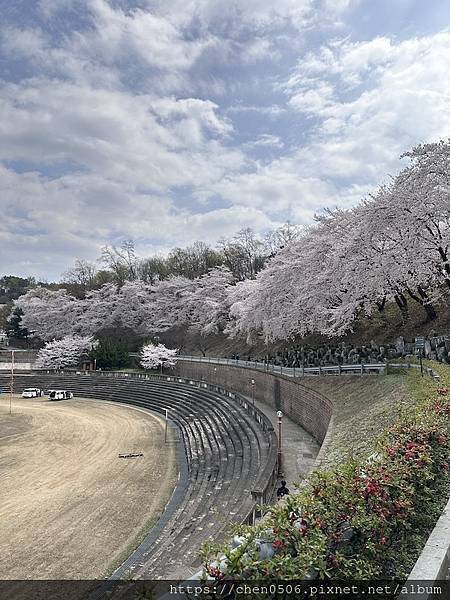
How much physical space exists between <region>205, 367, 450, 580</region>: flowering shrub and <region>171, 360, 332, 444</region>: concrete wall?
11.5 meters

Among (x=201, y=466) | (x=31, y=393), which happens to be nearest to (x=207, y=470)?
(x=201, y=466)

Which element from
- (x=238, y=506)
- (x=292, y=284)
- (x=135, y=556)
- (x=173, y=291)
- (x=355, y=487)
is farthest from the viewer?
(x=173, y=291)

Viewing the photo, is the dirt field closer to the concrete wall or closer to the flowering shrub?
the concrete wall

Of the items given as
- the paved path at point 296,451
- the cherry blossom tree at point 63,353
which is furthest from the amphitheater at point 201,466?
the cherry blossom tree at point 63,353

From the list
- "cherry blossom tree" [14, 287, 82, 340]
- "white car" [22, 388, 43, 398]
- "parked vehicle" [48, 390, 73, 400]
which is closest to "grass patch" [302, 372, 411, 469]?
"parked vehicle" [48, 390, 73, 400]

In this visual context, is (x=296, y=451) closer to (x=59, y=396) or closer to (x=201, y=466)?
(x=201, y=466)

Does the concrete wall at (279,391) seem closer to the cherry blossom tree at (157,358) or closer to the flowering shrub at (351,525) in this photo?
the cherry blossom tree at (157,358)

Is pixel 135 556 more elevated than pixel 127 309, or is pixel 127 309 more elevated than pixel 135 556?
pixel 127 309

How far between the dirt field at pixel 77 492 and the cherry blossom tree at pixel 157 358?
50.6ft

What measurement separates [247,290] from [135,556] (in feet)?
110

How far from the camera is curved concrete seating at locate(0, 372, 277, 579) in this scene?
11.5 meters

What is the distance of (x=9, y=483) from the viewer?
1848 cm

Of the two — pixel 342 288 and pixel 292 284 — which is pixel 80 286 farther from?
pixel 342 288

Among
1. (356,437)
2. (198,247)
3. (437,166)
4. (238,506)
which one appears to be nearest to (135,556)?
(238,506)
